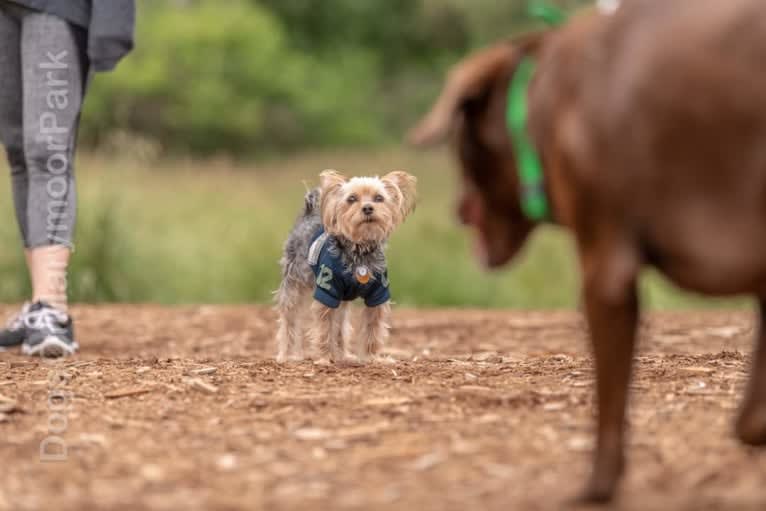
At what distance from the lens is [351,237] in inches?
227

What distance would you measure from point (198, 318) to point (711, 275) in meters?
6.37

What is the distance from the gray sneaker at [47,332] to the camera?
609 centimetres

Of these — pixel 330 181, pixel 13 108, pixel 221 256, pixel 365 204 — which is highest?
pixel 13 108

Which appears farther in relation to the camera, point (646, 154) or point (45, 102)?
point (45, 102)

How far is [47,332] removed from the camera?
20.1ft

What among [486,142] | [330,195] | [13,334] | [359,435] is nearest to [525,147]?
[486,142]

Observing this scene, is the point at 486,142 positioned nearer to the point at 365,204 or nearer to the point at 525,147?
the point at 525,147

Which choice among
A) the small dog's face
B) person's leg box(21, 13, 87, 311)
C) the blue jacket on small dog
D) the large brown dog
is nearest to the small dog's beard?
the small dog's face

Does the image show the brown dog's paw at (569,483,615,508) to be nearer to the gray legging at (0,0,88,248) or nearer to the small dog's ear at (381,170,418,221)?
the small dog's ear at (381,170,418,221)

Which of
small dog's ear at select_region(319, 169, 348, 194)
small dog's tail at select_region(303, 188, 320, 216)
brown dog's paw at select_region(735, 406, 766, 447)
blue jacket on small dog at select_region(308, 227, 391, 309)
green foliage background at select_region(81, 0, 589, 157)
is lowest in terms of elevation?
brown dog's paw at select_region(735, 406, 766, 447)

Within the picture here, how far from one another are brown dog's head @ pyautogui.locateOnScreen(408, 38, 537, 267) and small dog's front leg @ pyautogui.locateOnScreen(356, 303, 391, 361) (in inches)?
104

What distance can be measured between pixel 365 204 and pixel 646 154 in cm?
292

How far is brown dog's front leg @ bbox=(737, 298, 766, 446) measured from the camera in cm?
328

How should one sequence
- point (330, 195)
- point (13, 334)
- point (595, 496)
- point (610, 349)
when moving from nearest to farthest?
point (610, 349) < point (595, 496) < point (330, 195) < point (13, 334)
